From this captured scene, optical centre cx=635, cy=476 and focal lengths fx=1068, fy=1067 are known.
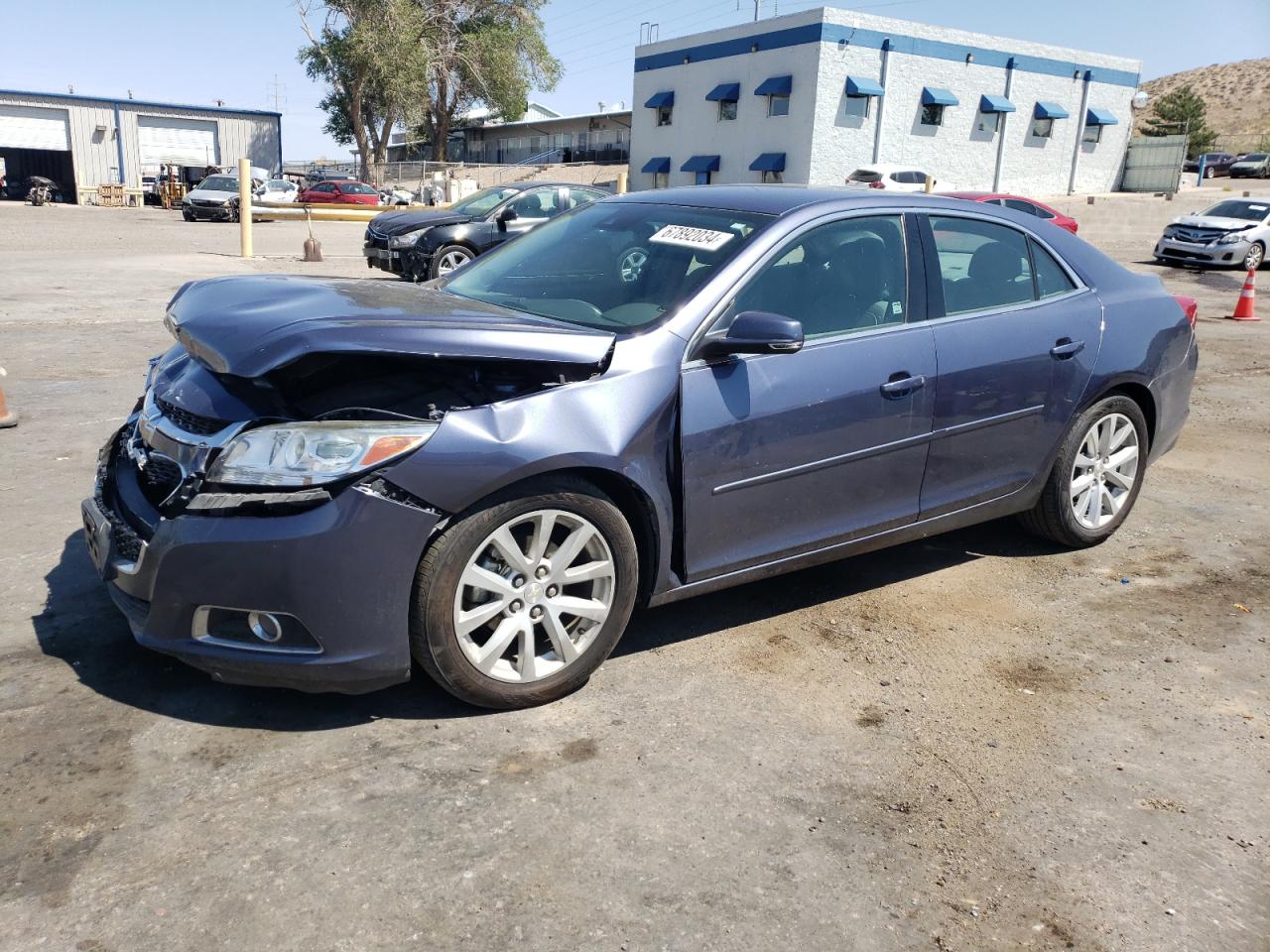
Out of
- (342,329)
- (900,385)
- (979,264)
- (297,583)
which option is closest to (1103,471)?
(979,264)

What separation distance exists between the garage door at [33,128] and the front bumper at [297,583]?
204 ft

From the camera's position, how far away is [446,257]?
15.0m

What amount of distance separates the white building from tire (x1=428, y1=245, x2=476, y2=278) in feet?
79.2

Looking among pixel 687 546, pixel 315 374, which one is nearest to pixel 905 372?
pixel 687 546

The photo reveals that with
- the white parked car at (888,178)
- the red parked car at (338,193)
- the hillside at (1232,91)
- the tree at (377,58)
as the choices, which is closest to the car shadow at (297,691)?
the white parked car at (888,178)

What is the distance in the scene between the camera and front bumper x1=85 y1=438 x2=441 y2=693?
2918mm

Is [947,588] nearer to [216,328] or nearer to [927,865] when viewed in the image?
[927,865]

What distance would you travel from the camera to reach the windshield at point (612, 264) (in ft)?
12.3

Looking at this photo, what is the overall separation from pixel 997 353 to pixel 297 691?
116 inches

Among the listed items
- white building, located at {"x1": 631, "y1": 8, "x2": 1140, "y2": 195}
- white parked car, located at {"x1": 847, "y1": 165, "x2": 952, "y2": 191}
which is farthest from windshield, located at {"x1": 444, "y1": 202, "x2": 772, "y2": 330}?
white building, located at {"x1": 631, "y1": 8, "x2": 1140, "y2": 195}

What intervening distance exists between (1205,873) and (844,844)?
2.99 feet

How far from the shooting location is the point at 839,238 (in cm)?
402

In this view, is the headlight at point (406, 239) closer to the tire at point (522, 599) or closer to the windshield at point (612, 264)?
the windshield at point (612, 264)

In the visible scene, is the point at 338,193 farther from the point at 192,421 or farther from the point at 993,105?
the point at 192,421
